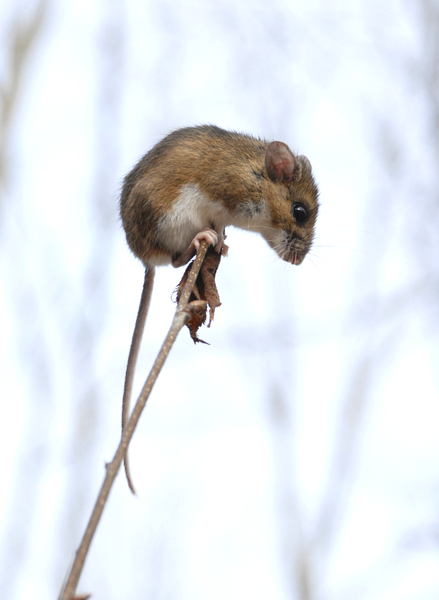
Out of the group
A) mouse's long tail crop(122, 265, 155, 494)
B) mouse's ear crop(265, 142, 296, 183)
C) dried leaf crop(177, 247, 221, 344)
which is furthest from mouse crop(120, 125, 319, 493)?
dried leaf crop(177, 247, 221, 344)

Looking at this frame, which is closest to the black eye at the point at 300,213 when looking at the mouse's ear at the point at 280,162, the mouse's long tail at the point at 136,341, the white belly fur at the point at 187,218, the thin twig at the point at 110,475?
the mouse's ear at the point at 280,162

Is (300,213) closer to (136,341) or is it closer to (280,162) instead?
(280,162)

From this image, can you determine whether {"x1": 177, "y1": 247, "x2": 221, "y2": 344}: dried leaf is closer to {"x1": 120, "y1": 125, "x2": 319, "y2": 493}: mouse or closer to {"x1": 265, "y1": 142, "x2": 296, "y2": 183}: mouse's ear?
{"x1": 120, "y1": 125, "x2": 319, "y2": 493}: mouse

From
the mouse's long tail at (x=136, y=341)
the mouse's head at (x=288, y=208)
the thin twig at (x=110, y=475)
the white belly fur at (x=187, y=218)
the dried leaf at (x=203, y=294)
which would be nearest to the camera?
the thin twig at (x=110, y=475)

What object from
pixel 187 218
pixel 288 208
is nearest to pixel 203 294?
pixel 187 218

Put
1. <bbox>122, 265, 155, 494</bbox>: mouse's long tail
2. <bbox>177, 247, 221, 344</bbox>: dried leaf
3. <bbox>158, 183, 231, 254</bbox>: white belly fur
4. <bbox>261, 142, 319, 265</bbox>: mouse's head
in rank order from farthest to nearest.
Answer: <bbox>261, 142, 319, 265</bbox>: mouse's head < <bbox>158, 183, 231, 254</bbox>: white belly fur < <bbox>122, 265, 155, 494</bbox>: mouse's long tail < <bbox>177, 247, 221, 344</bbox>: dried leaf

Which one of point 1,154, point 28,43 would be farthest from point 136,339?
point 28,43

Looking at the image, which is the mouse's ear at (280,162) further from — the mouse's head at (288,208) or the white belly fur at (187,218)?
the white belly fur at (187,218)
